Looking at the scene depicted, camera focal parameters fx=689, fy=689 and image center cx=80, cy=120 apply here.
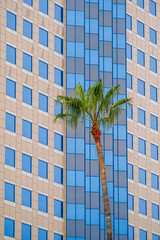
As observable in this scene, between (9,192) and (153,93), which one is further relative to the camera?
Answer: (153,93)

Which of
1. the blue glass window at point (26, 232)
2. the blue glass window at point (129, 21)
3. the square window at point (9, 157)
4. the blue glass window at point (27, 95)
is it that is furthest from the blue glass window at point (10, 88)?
the blue glass window at point (129, 21)

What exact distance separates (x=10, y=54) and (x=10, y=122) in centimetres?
867

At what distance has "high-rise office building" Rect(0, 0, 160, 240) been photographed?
8431 centimetres

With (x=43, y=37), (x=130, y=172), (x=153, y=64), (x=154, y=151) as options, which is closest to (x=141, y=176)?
(x=130, y=172)

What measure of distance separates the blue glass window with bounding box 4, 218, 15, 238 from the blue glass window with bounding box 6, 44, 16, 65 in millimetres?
19626

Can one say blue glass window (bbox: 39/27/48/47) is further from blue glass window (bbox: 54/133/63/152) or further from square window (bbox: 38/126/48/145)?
blue glass window (bbox: 54/133/63/152)

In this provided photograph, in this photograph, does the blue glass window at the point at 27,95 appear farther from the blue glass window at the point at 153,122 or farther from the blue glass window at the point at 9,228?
the blue glass window at the point at 153,122

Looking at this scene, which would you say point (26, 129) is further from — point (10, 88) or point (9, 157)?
point (10, 88)

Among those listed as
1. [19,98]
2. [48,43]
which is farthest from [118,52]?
[19,98]

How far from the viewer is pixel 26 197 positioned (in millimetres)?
83812

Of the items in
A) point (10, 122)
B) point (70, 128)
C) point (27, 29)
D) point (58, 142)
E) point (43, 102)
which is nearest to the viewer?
point (10, 122)

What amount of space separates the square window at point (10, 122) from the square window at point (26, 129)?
1.20m

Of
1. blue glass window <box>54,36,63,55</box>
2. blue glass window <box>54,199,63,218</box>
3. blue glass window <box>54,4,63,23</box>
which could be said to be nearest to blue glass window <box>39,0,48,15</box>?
blue glass window <box>54,4,63,23</box>

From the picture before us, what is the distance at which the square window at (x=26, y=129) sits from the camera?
279ft
